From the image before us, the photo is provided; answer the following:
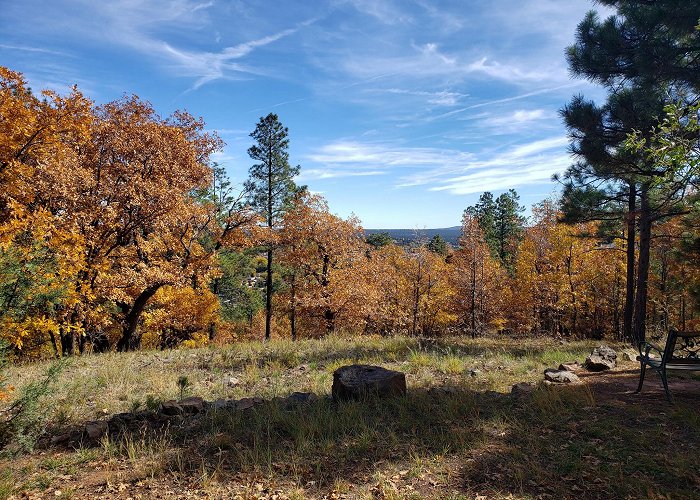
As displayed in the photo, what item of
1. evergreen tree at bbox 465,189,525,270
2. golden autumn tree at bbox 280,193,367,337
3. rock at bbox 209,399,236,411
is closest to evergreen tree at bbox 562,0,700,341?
rock at bbox 209,399,236,411

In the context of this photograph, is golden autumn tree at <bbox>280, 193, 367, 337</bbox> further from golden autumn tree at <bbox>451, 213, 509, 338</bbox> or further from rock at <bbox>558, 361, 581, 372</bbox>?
rock at <bbox>558, 361, 581, 372</bbox>

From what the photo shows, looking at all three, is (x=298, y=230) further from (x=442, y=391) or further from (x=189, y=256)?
(x=442, y=391)

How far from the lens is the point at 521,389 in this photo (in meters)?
6.67

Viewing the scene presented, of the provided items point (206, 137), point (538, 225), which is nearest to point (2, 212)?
point (206, 137)

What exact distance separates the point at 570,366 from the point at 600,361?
703 millimetres

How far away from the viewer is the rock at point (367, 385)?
6285mm

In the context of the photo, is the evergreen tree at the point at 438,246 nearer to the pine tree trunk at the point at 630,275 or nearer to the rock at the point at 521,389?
the pine tree trunk at the point at 630,275

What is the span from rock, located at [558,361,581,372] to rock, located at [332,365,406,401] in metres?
3.96

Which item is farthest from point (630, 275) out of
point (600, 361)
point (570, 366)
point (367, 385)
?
point (367, 385)

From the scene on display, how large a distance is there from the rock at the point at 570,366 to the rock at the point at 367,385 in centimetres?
396

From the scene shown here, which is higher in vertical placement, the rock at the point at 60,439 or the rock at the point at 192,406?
the rock at the point at 192,406

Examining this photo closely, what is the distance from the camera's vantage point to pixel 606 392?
6480 mm

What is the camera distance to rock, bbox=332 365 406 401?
20.6 feet

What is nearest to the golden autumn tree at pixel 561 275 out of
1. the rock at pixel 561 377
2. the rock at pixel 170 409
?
the rock at pixel 561 377
